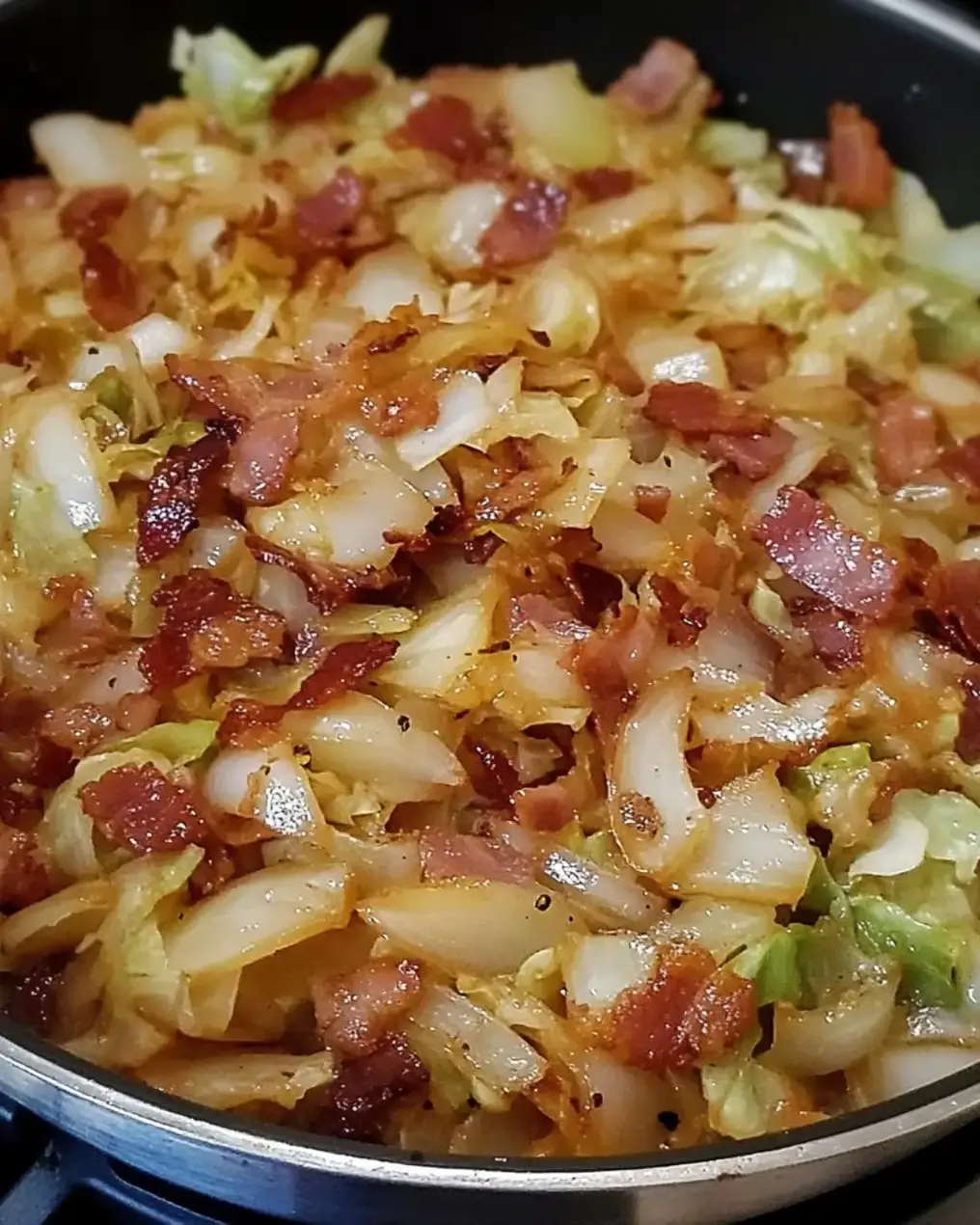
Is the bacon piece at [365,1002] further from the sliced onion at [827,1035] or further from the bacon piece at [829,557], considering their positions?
the bacon piece at [829,557]

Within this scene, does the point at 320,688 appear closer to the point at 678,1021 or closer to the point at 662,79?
the point at 678,1021

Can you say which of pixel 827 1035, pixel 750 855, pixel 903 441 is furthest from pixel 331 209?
pixel 827 1035

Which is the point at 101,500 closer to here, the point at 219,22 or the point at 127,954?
the point at 127,954

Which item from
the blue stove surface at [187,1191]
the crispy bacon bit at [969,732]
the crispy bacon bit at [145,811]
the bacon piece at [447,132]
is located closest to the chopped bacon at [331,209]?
the bacon piece at [447,132]

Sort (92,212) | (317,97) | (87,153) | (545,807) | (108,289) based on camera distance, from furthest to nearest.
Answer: (317,97) → (87,153) → (92,212) → (108,289) → (545,807)

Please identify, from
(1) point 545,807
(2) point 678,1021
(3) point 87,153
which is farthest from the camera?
(3) point 87,153
